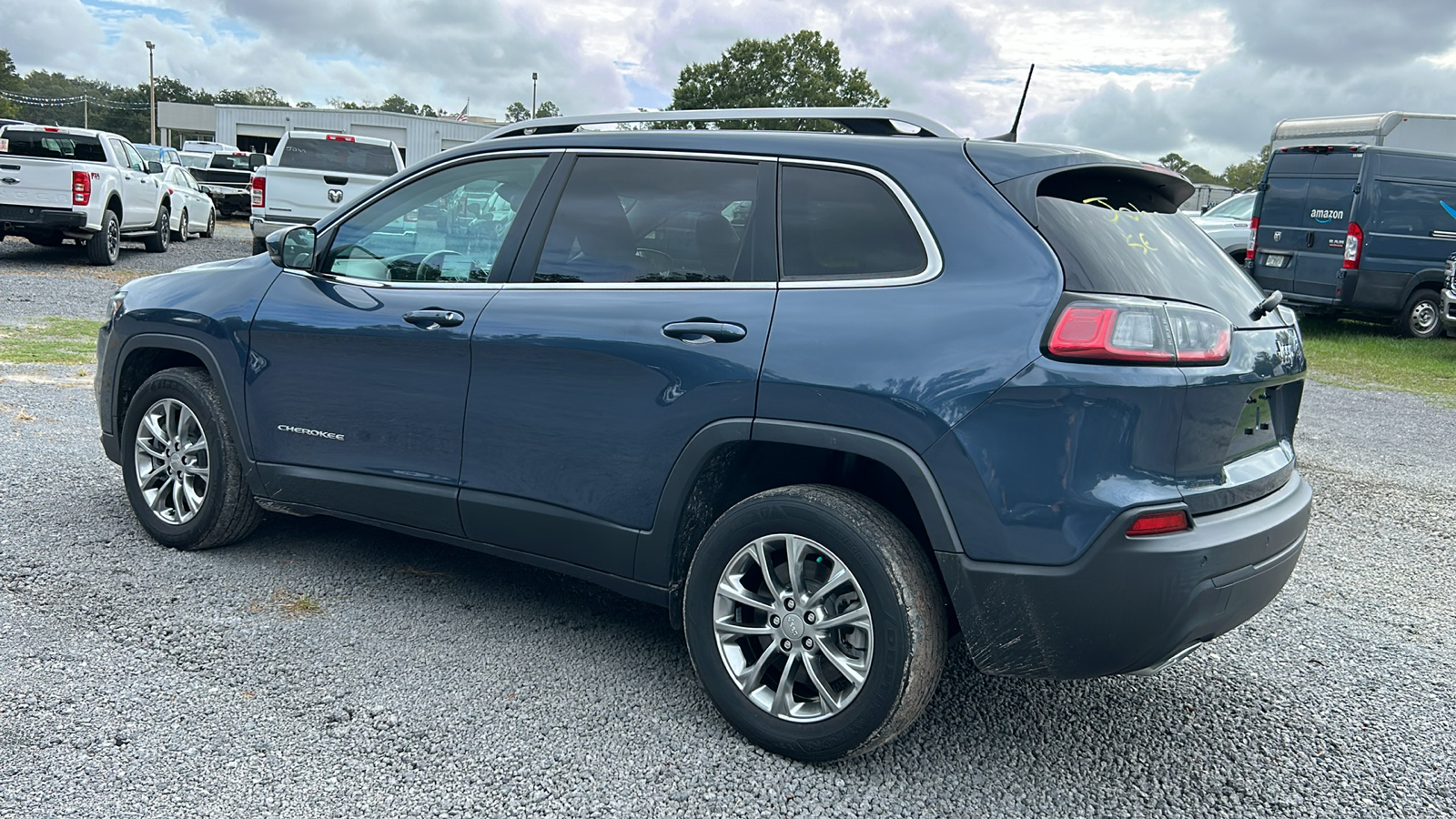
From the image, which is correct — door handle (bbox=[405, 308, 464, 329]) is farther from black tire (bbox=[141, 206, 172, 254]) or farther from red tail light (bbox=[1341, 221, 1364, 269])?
black tire (bbox=[141, 206, 172, 254])

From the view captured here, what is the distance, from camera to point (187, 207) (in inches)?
810

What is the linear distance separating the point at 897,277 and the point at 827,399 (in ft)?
1.23

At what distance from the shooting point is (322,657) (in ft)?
11.6

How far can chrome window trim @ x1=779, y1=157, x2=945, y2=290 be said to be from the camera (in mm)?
2871

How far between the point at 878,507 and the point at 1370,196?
45.6 ft

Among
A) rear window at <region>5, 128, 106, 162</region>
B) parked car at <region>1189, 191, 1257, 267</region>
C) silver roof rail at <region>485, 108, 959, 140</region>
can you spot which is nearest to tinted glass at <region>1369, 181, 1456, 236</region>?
parked car at <region>1189, 191, 1257, 267</region>

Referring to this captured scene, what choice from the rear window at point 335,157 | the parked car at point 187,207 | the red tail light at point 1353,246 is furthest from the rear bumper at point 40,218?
the red tail light at point 1353,246

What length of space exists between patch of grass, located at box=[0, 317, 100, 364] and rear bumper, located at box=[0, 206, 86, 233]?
15.5ft

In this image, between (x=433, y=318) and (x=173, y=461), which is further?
(x=173, y=461)

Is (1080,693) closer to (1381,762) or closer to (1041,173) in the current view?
(1381,762)

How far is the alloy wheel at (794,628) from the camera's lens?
114 inches

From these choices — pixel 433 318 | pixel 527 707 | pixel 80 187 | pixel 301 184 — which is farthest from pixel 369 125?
pixel 527 707

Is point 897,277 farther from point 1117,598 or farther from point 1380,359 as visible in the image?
point 1380,359

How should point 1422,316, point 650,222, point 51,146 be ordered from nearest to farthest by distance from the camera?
point 650,222 < point 1422,316 < point 51,146
